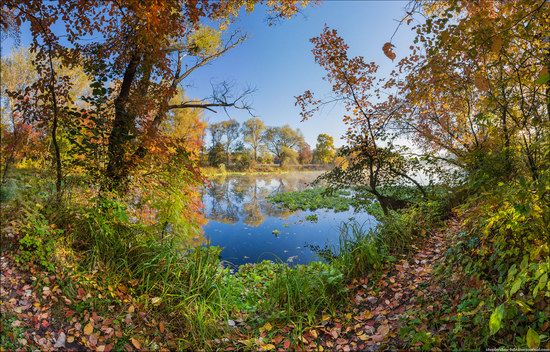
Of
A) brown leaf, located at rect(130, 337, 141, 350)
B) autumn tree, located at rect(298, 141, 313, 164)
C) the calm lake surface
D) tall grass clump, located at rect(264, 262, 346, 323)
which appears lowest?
the calm lake surface

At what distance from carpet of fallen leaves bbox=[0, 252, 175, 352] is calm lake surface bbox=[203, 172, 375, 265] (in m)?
3.00

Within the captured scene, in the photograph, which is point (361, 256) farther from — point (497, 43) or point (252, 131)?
point (252, 131)

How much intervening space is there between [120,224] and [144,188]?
107 centimetres

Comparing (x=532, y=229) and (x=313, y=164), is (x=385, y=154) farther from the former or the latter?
(x=313, y=164)

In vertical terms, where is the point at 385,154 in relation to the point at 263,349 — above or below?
above

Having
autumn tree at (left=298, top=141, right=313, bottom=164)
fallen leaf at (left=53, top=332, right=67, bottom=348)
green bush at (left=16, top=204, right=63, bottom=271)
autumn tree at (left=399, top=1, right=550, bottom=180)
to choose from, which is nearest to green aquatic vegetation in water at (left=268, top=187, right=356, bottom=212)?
autumn tree at (left=399, top=1, right=550, bottom=180)

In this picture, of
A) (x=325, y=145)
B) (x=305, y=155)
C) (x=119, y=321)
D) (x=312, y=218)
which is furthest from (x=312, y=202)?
(x=305, y=155)

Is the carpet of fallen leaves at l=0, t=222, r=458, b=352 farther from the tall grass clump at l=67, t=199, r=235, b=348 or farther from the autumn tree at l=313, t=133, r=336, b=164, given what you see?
the autumn tree at l=313, t=133, r=336, b=164

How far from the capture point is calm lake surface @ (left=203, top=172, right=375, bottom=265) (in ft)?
26.9

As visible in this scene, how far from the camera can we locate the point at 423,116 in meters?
7.61

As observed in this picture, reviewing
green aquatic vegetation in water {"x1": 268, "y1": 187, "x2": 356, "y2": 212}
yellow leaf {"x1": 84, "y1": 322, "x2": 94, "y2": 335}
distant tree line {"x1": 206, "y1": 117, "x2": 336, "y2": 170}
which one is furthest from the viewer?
distant tree line {"x1": 206, "y1": 117, "x2": 336, "y2": 170}

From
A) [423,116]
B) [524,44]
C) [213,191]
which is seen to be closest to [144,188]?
[524,44]

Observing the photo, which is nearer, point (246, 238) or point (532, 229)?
point (532, 229)

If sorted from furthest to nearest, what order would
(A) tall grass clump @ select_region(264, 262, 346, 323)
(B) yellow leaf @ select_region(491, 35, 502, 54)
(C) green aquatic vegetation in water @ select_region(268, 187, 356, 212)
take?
1. (C) green aquatic vegetation in water @ select_region(268, 187, 356, 212)
2. (A) tall grass clump @ select_region(264, 262, 346, 323)
3. (B) yellow leaf @ select_region(491, 35, 502, 54)
